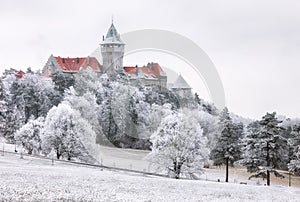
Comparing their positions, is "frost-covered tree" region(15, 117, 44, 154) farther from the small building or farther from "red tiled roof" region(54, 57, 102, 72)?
"red tiled roof" region(54, 57, 102, 72)

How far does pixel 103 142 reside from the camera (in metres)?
108

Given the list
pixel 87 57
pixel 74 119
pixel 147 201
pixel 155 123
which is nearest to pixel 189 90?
pixel 87 57

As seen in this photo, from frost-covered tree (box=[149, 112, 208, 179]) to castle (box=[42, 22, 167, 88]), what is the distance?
77.4 m

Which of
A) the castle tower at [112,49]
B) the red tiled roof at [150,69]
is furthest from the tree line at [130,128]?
the castle tower at [112,49]

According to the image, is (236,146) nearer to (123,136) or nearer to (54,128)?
(54,128)

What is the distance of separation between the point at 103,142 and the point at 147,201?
79724 millimetres

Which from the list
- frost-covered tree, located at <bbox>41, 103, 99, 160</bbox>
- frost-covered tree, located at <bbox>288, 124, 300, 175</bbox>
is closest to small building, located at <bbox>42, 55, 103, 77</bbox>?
frost-covered tree, located at <bbox>41, 103, 99, 160</bbox>

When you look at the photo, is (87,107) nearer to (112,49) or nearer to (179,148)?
(179,148)

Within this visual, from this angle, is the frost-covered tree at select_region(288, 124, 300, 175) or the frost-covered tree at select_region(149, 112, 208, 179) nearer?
the frost-covered tree at select_region(149, 112, 208, 179)

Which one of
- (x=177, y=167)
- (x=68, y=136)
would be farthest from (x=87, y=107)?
(x=177, y=167)

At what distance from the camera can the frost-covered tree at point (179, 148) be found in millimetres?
63531

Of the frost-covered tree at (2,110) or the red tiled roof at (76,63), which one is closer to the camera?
the frost-covered tree at (2,110)

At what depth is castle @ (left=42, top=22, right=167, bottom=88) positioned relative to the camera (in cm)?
15900

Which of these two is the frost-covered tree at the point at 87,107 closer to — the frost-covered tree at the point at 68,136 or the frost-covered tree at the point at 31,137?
the frost-covered tree at the point at 31,137
